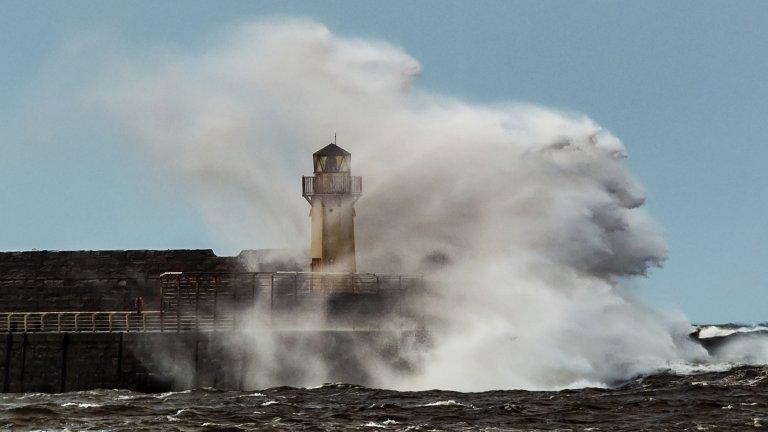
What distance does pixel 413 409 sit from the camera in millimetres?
29859

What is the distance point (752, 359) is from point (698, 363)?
21.2ft

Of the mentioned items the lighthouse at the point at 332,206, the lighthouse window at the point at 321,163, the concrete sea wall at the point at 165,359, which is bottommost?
the concrete sea wall at the point at 165,359

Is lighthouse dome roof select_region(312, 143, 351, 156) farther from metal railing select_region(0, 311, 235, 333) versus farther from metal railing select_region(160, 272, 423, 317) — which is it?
metal railing select_region(0, 311, 235, 333)

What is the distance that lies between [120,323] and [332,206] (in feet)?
28.9

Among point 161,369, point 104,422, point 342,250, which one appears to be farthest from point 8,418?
point 342,250

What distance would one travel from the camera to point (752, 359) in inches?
1887

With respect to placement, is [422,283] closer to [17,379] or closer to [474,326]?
[474,326]

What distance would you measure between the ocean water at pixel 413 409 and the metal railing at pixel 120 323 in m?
3.47

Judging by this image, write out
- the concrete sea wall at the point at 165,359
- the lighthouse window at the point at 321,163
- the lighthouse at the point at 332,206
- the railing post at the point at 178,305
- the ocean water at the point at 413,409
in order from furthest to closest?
the lighthouse window at the point at 321,163 < the lighthouse at the point at 332,206 < the railing post at the point at 178,305 < the concrete sea wall at the point at 165,359 < the ocean water at the point at 413,409

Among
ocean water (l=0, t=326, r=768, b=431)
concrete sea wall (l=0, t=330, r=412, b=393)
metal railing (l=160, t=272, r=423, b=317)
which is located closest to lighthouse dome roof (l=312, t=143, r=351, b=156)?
metal railing (l=160, t=272, r=423, b=317)

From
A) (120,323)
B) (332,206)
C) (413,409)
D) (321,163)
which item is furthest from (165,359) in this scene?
(321,163)

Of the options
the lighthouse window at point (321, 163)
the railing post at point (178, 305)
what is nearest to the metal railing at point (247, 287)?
the railing post at point (178, 305)

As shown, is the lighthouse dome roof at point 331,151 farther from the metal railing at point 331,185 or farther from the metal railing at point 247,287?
the metal railing at point 247,287

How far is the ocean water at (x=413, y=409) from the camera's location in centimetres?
2652
